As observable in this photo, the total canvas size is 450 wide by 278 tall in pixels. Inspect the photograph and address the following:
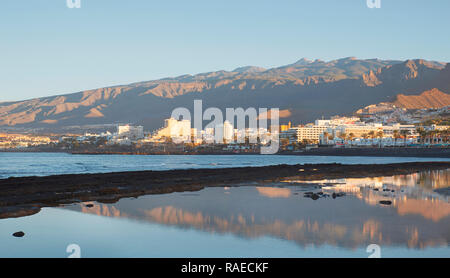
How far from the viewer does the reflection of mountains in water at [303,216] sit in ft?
38.1

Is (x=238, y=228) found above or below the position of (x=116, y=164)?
above

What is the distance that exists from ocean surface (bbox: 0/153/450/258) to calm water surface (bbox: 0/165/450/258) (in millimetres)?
22

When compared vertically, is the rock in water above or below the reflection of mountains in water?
above

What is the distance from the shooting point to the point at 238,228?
1280 cm

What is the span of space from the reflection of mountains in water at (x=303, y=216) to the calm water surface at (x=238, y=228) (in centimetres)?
3

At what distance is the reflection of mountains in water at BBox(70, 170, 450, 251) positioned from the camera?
457 inches

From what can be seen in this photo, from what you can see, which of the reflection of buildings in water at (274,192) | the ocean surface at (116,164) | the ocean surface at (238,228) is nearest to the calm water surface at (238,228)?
the ocean surface at (238,228)

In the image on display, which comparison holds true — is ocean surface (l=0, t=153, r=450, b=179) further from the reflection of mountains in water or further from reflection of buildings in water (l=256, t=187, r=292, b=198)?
the reflection of mountains in water

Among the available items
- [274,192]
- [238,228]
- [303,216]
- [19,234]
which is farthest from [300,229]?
[274,192]

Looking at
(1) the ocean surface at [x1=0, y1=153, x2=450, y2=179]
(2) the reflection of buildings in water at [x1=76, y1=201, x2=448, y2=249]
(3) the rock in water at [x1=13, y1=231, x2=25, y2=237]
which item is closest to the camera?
(2) the reflection of buildings in water at [x1=76, y1=201, x2=448, y2=249]

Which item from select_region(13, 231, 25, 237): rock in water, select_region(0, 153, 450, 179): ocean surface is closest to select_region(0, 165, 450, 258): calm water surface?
select_region(13, 231, 25, 237): rock in water

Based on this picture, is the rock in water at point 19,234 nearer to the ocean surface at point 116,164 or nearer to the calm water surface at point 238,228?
the calm water surface at point 238,228

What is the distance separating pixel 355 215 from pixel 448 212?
3.07 meters

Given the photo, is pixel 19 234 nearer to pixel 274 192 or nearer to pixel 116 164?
pixel 274 192
